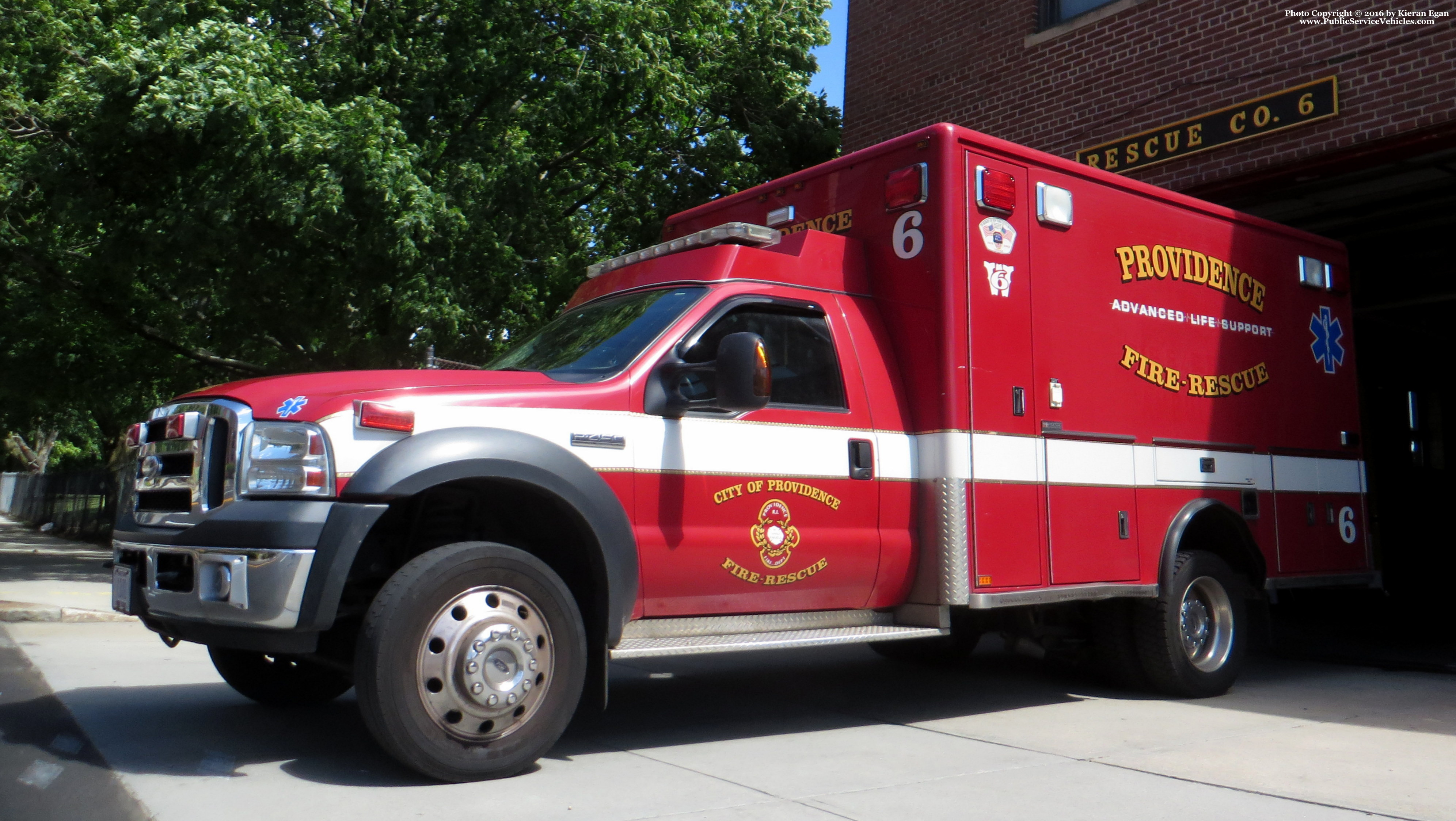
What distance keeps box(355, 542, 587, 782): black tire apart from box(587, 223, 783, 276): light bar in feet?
6.96

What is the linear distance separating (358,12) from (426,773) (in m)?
12.8

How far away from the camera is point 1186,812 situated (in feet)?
14.9

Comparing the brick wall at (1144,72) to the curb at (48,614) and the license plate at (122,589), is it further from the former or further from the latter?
the curb at (48,614)

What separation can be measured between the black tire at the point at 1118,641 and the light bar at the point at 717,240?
3.07m

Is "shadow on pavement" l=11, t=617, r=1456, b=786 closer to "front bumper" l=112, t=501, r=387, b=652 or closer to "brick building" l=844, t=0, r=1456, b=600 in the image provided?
"front bumper" l=112, t=501, r=387, b=652

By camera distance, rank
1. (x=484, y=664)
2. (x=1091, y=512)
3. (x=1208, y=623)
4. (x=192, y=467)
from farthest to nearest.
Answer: (x=1208, y=623) → (x=1091, y=512) → (x=192, y=467) → (x=484, y=664)

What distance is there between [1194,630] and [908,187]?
3.34m

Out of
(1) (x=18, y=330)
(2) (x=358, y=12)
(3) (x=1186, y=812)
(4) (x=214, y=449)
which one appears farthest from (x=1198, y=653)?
(1) (x=18, y=330)

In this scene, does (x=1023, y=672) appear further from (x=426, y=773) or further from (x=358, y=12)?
(x=358, y=12)

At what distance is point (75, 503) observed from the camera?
27.3 meters

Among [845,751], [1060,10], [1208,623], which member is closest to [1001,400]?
[845,751]

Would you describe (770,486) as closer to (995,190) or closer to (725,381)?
(725,381)

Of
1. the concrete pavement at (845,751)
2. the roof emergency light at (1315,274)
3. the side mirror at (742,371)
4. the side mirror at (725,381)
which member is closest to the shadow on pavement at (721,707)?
the concrete pavement at (845,751)

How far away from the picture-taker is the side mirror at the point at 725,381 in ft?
17.0
